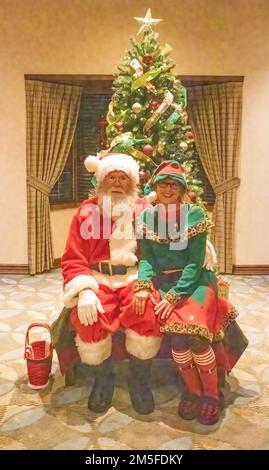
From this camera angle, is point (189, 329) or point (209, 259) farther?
point (209, 259)

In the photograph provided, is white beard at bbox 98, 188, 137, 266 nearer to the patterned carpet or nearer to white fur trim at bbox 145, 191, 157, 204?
white fur trim at bbox 145, 191, 157, 204

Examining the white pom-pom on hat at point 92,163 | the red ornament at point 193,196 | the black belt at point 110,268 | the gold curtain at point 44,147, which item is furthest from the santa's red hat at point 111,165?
the gold curtain at point 44,147

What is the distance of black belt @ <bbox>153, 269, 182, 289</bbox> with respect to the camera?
8.48ft

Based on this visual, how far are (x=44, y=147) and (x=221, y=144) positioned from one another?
1802 millimetres

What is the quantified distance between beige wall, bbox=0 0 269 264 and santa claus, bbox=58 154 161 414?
2.46 m

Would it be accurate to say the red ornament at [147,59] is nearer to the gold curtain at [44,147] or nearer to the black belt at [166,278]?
the black belt at [166,278]

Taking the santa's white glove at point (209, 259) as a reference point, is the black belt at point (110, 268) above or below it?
below

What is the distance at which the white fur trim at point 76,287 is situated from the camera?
251 centimetres

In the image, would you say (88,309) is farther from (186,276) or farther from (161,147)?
(161,147)

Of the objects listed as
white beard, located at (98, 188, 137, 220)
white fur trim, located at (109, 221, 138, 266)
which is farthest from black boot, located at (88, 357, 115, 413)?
white beard, located at (98, 188, 137, 220)

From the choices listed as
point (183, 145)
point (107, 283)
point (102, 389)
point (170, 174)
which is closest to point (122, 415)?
point (102, 389)

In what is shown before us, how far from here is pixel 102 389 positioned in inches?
100

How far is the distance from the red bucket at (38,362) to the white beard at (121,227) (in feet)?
1.91


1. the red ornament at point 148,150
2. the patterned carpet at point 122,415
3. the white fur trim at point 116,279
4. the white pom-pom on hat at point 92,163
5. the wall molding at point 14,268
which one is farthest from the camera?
the wall molding at point 14,268
